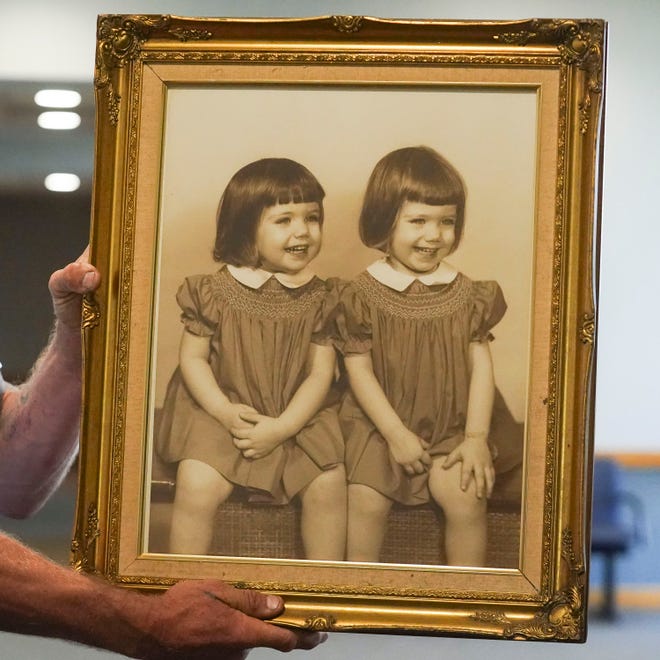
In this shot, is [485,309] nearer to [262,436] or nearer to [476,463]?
[476,463]

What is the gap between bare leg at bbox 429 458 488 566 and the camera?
1.12 metres

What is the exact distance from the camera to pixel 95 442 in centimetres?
115

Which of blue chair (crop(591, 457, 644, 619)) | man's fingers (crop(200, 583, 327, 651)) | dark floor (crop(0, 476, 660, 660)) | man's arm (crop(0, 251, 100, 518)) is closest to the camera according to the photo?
man's fingers (crop(200, 583, 327, 651))

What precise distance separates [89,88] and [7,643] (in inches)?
58.2

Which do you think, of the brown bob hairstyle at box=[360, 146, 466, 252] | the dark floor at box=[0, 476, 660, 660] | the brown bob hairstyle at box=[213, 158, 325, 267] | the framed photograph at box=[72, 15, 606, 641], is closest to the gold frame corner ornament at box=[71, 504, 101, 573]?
the framed photograph at box=[72, 15, 606, 641]

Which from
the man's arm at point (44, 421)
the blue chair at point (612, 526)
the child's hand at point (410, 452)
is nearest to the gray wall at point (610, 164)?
the blue chair at point (612, 526)

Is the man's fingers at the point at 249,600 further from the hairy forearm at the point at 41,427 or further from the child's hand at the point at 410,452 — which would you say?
the hairy forearm at the point at 41,427

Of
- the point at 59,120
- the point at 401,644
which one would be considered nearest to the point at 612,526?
the point at 401,644

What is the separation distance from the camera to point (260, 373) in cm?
116

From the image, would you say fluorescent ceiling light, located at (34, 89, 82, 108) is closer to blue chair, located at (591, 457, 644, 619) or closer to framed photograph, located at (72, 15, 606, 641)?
framed photograph, located at (72, 15, 606, 641)

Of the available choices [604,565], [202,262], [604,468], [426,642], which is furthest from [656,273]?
[202,262]

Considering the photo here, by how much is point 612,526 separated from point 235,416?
1.69 meters

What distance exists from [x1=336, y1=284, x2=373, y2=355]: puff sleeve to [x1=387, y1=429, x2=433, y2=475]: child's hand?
0.11m

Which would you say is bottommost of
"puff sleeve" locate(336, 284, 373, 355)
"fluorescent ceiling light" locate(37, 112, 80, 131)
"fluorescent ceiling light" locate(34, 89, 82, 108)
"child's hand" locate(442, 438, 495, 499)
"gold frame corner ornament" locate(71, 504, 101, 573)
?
"gold frame corner ornament" locate(71, 504, 101, 573)
